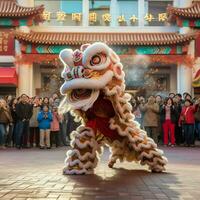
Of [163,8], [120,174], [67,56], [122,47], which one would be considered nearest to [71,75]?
[67,56]

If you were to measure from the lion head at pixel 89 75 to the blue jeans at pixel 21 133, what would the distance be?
815cm

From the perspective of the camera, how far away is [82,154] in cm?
674

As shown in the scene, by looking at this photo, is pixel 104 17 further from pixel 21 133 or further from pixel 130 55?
pixel 21 133

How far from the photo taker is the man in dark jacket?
14.8 m

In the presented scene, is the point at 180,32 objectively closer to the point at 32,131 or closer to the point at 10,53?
the point at 10,53

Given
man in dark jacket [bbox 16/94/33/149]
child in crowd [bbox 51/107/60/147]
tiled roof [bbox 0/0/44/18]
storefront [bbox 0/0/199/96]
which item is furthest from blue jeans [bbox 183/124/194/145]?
tiled roof [bbox 0/0/44/18]

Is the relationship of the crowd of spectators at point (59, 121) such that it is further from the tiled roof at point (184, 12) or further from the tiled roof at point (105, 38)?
the tiled roof at point (184, 12)

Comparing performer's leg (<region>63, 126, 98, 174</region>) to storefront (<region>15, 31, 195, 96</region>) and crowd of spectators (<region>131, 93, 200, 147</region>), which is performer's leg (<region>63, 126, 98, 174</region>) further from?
storefront (<region>15, 31, 195, 96</region>)

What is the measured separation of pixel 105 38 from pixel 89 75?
18.9 meters

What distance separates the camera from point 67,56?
22.9 feet

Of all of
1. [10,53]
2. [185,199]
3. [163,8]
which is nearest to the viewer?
[185,199]

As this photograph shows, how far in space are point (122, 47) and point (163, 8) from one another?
186 inches

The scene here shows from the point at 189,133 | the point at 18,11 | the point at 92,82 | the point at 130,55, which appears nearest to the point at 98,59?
the point at 92,82

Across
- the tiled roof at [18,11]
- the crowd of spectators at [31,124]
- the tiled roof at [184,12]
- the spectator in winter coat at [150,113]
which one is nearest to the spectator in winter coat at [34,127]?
the crowd of spectators at [31,124]
